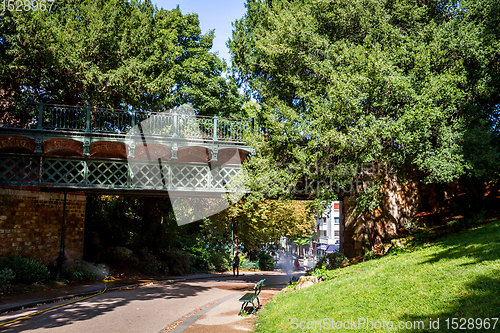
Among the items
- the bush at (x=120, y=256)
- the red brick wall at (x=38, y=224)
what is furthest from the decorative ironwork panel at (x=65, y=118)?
the bush at (x=120, y=256)

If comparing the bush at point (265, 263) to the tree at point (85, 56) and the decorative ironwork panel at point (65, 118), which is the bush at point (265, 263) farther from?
the decorative ironwork panel at point (65, 118)

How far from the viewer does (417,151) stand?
1280 centimetres

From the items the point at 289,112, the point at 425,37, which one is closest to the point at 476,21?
the point at 425,37

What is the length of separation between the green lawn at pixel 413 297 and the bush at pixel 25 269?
11.6 meters

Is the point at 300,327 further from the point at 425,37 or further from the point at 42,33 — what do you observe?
the point at 42,33

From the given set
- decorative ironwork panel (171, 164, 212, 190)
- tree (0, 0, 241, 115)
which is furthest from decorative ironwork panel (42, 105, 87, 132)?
decorative ironwork panel (171, 164, 212, 190)

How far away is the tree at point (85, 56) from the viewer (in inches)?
694

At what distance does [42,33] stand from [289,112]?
12.8m

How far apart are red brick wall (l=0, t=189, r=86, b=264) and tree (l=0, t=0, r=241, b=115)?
19.8 ft

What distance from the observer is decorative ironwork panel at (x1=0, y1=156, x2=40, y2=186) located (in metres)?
16.9

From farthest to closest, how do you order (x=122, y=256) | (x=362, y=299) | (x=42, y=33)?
(x=122, y=256) → (x=42, y=33) → (x=362, y=299)

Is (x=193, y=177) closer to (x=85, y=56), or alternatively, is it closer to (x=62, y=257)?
(x=62, y=257)

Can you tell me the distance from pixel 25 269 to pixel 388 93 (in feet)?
55.7

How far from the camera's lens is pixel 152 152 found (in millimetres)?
19438
